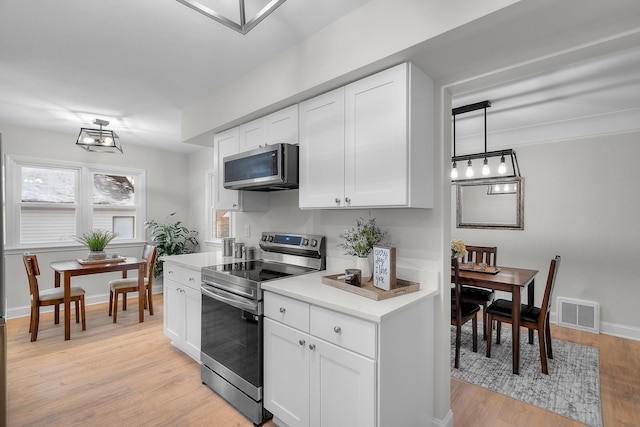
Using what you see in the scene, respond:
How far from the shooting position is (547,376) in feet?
8.45

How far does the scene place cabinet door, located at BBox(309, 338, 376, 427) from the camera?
1424mm

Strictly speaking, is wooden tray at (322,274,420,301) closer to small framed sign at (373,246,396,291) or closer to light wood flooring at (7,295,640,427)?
small framed sign at (373,246,396,291)

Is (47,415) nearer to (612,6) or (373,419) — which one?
(373,419)

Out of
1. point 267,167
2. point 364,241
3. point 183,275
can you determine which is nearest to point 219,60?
point 267,167

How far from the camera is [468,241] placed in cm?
451

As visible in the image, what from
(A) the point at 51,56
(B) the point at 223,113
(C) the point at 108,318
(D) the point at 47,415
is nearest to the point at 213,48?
(B) the point at 223,113

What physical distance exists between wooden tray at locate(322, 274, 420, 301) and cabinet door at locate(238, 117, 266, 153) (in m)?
1.32

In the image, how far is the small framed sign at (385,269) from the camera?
1727 mm

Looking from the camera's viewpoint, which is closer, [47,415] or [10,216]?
[47,415]

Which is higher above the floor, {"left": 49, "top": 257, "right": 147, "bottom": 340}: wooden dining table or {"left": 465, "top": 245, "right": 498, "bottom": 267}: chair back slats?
{"left": 465, "top": 245, "right": 498, "bottom": 267}: chair back slats

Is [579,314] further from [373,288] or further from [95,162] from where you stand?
[95,162]

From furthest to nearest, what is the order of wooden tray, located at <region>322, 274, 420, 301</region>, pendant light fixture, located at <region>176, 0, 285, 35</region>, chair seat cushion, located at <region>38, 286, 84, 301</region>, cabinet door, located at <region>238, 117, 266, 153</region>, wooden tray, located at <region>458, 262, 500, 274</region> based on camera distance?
1. chair seat cushion, located at <region>38, 286, 84, 301</region>
2. wooden tray, located at <region>458, 262, 500, 274</region>
3. cabinet door, located at <region>238, 117, 266, 153</region>
4. wooden tray, located at <region>322, 274, 420, 301</region>
5. pendant light fixture, located at <region>176, 0, 285, 35</region>

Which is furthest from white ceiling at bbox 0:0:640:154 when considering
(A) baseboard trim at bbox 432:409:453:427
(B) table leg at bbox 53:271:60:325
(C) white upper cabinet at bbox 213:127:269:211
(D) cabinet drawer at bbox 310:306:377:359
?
(A) baseboard trim at bbox 432:409:453:427

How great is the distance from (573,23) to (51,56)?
10.5 ft
